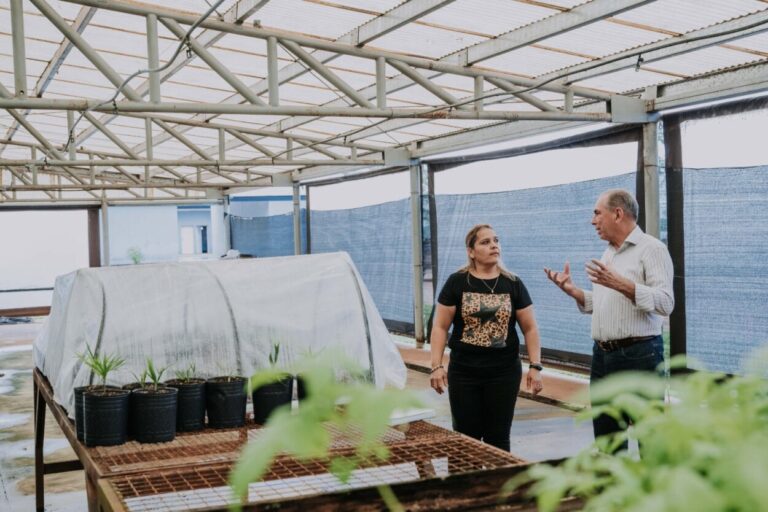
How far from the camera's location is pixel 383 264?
10703mm

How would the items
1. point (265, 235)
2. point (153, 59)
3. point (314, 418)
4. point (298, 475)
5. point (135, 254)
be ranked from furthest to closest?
point (135, 254) < point (265, 235) < point (153, 59) < point (298, 475) < point (314, 418)

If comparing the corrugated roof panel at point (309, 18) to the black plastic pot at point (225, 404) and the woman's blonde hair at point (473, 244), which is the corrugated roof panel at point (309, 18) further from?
the black plastic pot at point (225, 404)

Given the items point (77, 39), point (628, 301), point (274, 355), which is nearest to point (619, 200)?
point (628, 301)

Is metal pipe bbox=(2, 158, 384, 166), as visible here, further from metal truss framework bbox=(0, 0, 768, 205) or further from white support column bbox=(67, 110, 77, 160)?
metal truss framework bbox=(0, 0, 768, 205)

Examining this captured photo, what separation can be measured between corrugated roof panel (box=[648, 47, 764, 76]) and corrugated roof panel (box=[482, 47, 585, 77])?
24.8 inches

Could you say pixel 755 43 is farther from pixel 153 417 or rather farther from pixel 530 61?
pixel 153 417

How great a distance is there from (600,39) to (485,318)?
2839mm

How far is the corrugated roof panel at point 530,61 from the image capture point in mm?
6078

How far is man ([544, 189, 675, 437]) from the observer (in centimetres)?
349

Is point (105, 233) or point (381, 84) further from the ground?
point (381, 84)

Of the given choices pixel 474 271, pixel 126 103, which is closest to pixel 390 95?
pixel 126 103

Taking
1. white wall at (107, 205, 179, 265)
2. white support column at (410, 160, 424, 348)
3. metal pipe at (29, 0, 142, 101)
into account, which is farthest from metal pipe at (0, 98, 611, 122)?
white wall at (107, 205, 179, 265)

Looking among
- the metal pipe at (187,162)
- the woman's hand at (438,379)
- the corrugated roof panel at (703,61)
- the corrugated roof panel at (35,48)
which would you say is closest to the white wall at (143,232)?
the metal pipe at (187,162)

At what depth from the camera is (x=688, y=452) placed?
615 millimetres
